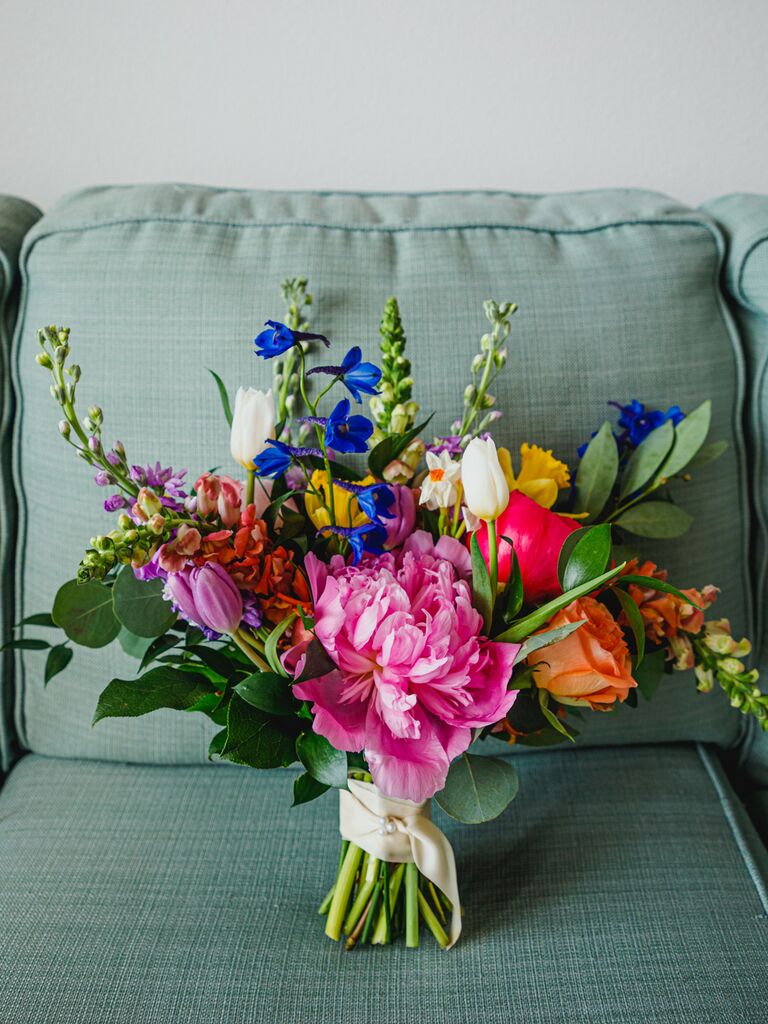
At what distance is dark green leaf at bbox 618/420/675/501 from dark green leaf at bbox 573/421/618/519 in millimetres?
25

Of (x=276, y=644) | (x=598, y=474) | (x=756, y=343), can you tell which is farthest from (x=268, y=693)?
(x=756, y=343)

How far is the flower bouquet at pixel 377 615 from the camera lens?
547mm

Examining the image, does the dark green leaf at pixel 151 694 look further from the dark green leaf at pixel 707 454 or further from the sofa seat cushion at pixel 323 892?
the dark green leaf at pixel 707 454

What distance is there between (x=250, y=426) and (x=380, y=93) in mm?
751

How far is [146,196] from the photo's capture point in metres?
0.94

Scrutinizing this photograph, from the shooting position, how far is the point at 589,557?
0.56 meters

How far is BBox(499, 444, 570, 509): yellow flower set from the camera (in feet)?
2.29

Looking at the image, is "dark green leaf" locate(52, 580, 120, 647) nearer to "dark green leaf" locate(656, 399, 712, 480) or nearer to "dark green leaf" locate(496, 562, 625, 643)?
"dark green leaf" locate(496, 562, 625, 643)

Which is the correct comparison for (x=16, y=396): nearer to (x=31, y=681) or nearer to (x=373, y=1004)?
(x=31, y=681)

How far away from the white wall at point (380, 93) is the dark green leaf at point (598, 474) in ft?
1.90

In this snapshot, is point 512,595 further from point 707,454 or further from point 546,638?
point 707,454

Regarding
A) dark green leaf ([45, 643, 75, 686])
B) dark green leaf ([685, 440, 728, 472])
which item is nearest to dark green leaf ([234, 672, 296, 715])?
dark green leaf ([45, 643, 75, 686])

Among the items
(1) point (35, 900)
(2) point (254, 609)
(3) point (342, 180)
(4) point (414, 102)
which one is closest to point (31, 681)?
(1) point (35, 900)

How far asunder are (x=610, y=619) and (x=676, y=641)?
0.12m
